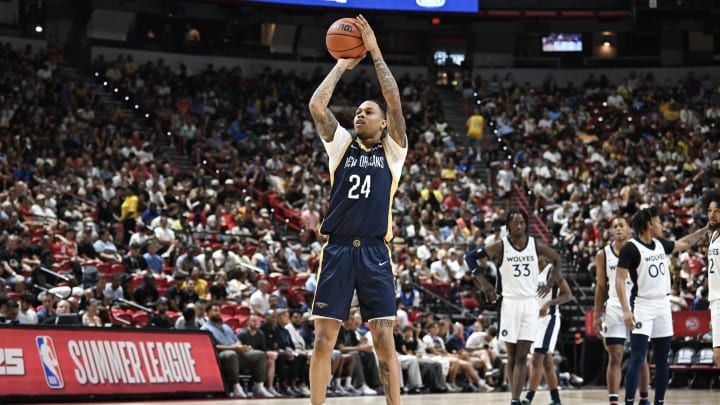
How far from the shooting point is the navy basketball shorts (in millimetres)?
7480

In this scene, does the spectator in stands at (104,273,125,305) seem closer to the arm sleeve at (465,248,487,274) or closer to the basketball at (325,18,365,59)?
the arm sleeve at (465,248,487,274)

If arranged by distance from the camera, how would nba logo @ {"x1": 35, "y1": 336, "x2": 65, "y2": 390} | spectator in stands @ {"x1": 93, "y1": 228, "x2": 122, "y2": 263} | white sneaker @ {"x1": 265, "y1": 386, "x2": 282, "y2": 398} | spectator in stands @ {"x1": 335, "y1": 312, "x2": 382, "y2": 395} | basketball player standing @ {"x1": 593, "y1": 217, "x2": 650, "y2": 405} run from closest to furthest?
1. basketball player standing @ {"x1": 593, "y1": 217, "x2": 650, "y2": 405}
2. nba logo @ {"x1": 35, "y1": 336, "x2": 65, "y2": 390}
3. white sneaker @ {"x1": 265, "y1": 386, "x2": 282, "y2": 398}
4. spectator in stands @ {"x1": 335, "y1": 312, "x2": 382, "y2": 395}
5. spectator in stands @ {"x1": 93, "y1": 228, "x2": 122, "y2": 263}

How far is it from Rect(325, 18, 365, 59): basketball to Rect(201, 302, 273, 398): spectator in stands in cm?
921

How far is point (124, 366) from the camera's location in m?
14.9

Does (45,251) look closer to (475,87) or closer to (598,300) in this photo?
(598,300)

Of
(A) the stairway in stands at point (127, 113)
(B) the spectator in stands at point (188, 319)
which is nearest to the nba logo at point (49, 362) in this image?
(B) the spectator in stands at point (188, 319)

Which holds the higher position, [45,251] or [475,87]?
[475,87]

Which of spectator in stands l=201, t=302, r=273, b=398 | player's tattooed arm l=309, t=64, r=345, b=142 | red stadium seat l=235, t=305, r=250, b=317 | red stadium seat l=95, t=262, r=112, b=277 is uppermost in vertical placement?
player's tattooed arm l=309, t=64, r=345, b=142

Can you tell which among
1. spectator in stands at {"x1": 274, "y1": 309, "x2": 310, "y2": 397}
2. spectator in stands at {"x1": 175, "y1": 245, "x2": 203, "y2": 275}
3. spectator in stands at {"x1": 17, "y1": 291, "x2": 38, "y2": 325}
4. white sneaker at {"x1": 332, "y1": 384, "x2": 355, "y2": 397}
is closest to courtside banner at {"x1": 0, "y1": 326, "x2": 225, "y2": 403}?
spectator in stands at {"x1": 17, "y1": 291, "x2": 38, "y2": 325}

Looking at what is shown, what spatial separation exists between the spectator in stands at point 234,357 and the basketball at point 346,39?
921 cm

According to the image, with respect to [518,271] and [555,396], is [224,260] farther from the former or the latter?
[518,271]

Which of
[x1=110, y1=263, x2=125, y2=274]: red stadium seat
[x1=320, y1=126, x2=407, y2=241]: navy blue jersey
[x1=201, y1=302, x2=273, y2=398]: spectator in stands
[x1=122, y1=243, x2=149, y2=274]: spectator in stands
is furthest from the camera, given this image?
[x1=122, y1=243, x2=149, y2=274]: spectator in stands

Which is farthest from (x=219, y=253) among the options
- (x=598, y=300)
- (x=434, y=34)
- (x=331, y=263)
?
(x=434, y=34)

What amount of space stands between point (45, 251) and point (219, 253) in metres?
3.80
